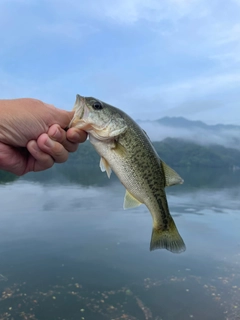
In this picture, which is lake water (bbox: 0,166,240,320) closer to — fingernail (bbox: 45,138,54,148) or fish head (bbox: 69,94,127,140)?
fingernail (bbox: 45,138,54,148)

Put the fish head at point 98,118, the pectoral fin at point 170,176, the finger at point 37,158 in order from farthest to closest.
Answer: the finger at point 37,158 → the pectoral fin at point 170,176 → the fish head at point 98,118

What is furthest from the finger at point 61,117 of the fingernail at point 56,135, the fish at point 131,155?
the fish at point 131,155

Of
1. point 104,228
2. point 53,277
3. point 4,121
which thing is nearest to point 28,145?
point 4,121

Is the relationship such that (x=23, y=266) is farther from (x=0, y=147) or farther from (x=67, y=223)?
(x=0, y=147)

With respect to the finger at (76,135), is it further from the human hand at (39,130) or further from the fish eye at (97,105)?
the fish eye at (97,105)

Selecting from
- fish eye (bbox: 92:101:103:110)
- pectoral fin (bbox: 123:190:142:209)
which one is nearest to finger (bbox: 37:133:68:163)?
fish eye (bbox: 92:101:103:110)
